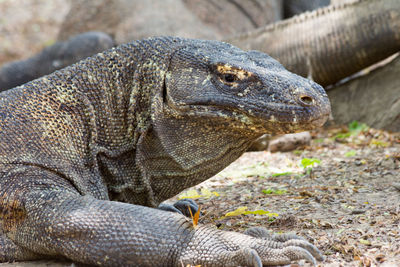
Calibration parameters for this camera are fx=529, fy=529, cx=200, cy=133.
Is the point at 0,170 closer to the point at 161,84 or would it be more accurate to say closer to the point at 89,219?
the point at 89,219

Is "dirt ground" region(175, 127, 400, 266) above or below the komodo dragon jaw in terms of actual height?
below

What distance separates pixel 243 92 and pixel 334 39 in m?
5.43

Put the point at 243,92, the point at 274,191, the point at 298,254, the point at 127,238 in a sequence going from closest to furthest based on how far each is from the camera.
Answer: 1. the point at 298,254
2. the point at 127,238
3. the point at 243,92
4. the point at 274,191

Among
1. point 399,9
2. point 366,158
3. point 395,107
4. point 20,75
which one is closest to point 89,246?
point 366,158

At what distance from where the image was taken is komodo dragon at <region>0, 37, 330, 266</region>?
10.3ft

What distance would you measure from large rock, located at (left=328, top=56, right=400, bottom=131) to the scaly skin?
0.67 feet

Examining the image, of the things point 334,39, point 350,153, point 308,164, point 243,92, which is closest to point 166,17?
point 334,39

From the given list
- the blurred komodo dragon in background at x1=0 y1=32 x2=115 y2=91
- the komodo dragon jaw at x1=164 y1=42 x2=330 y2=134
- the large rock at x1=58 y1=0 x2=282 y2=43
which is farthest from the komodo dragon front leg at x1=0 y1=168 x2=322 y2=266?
the large rock at x1=58 y1=0 x2=282 y2=43

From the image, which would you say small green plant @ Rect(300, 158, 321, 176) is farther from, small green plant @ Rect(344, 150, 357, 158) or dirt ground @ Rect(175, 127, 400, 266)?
small green plant @ Rect(344, 150, 357, 158)

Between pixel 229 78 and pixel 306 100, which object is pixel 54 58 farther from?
pixel 306 100

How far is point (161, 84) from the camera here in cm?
388

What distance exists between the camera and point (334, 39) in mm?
8570

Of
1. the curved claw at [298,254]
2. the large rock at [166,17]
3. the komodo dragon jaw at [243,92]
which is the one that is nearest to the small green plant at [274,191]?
the komodo dragon jaw at [243,92]

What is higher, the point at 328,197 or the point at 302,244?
the point at 302,244
